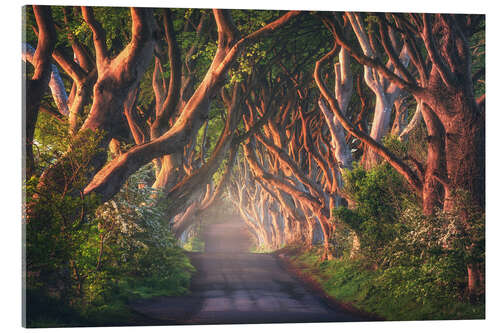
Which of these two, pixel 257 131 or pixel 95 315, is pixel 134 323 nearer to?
pixel 95 315

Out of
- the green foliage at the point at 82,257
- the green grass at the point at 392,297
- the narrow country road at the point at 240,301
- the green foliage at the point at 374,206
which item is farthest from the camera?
the green foliage at the point at 374,206

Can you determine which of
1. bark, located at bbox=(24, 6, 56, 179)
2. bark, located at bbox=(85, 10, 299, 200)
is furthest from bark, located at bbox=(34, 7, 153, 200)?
bark, located at bbox=(24, 6, 56, 179)

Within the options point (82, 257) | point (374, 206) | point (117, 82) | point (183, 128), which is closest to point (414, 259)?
point (374, 206)

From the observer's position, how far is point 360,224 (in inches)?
616

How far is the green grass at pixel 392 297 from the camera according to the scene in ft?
40.1

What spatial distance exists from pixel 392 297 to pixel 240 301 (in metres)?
3.14

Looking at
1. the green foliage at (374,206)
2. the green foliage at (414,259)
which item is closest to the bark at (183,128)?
the green foliage at (374,206)

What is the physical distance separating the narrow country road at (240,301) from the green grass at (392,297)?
0.66 m

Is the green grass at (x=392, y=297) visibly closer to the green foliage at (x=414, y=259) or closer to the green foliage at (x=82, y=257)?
the green foliage at (x=414, y=259)

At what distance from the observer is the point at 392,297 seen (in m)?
12.8

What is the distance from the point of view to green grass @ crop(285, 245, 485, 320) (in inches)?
481

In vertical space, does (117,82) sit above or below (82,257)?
above

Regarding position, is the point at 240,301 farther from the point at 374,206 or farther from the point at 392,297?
the point at 374,206

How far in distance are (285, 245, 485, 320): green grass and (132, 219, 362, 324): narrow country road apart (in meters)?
0.66
